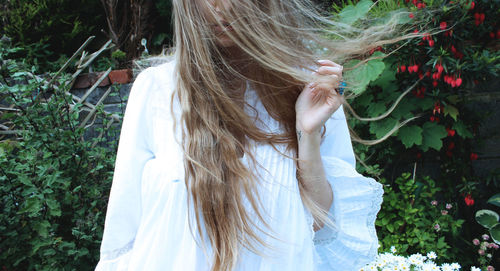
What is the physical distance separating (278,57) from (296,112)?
175 millimetres

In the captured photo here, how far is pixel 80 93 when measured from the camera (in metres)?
2.72

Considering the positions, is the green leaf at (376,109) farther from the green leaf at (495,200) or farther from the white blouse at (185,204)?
the white blouse at (185,204)

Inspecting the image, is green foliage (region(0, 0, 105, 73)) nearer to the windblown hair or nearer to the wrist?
the windblown hair

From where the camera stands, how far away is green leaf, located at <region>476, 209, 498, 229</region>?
7.23 ft

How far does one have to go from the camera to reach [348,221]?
1.18 metres

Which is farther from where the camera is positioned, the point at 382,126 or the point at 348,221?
the point at 382,126

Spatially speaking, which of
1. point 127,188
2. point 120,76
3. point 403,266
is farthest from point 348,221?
point 120,76

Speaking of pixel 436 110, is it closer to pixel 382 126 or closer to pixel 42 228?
pixel 382 126

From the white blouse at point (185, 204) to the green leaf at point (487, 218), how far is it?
1434 millimetres

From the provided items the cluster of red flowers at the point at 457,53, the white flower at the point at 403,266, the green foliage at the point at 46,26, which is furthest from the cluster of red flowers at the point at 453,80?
the green foliage at the point at 46,26

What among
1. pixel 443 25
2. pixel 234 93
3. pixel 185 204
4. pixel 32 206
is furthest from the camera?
pixel 443 25

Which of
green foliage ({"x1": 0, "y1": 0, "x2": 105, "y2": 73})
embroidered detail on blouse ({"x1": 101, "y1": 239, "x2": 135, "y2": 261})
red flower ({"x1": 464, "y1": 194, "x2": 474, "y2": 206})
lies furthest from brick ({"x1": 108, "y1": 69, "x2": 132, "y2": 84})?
red flower ({"x1": 464, "y1": 194, "x2": 474, "y2": 206})

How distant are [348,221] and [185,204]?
20.2 inches

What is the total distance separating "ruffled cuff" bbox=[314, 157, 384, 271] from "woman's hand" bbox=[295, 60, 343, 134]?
0.18 meters
